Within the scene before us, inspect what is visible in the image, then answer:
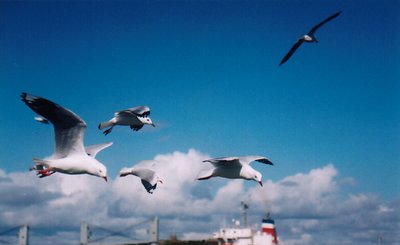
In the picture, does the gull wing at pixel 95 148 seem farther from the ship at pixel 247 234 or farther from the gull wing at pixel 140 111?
the ship at pixel 247 234

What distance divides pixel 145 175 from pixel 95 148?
1112 millimetres

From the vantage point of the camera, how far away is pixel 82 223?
32125 mm

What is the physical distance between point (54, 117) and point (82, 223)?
25.5 metres

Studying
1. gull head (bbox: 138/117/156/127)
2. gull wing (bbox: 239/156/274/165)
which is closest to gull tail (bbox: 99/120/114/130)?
gull head (bbox: 138/117/156/127)

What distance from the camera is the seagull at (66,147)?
25.5 ft

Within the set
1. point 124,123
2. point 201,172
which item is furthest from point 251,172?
point 124,123

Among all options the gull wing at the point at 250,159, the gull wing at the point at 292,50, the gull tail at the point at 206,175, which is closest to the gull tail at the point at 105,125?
the gull tail at the point at 206,175

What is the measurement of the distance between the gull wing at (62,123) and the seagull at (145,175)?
5.67 ft

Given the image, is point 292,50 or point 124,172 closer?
point 124,172

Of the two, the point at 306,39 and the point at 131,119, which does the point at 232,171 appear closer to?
the point at 131,119

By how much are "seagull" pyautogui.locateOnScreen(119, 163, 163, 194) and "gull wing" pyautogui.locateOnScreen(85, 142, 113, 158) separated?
650 mm

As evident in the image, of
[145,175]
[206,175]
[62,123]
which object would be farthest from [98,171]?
[206,175]

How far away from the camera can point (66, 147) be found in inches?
325

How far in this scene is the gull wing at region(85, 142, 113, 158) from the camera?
30.3 ft
